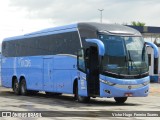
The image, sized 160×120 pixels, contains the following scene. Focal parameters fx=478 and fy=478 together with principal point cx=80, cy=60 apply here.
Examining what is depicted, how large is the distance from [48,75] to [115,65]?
579 cm

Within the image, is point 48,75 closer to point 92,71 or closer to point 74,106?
point 92,71

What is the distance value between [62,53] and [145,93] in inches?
186

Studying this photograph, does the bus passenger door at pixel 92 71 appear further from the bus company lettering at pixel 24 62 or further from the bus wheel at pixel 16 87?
the bus wheel at pixel 16 87

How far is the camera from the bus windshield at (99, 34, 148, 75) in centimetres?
2011

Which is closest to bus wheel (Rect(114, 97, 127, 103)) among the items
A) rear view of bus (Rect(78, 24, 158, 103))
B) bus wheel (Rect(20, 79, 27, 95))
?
rear view of bus (Rect(78, 24, 158, 103))

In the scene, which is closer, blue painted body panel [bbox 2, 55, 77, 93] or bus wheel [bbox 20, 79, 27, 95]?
blue painted body panel [bbox 2, 55, 77, 93]

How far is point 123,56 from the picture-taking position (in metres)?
20.3

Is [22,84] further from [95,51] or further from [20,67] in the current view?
[95,51]

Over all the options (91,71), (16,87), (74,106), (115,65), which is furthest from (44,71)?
(115,65)

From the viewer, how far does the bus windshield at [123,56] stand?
2011 cm

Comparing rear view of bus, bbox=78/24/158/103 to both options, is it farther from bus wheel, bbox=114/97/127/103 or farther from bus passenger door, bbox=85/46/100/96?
bus wheel, bbox=114/97/127/103

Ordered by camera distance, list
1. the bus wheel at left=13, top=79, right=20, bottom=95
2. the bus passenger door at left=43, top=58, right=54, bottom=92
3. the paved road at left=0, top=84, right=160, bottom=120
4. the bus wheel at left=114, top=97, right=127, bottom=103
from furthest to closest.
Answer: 1. the bus wheel at left=13, top=79, right=20, bottom=95
2. the bus passenger door at left=43, top=58, right=54, bottom=92
3. the bus wheel at left=114, top=97, right=127, bottom=103
4. the paved road at left=0, top=84, right=160, bottom=120

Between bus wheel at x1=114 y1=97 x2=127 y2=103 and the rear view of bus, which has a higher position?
the rear view of bus

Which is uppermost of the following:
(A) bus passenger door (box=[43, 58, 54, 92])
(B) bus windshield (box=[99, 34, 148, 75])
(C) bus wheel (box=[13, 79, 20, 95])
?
(B) bus windshield (box=[99, 34, 148, 75])
